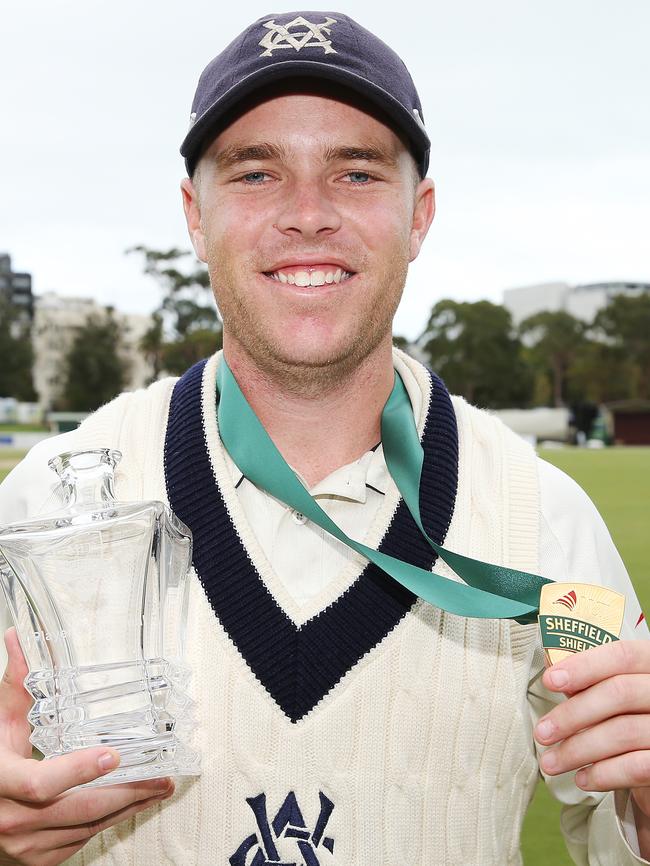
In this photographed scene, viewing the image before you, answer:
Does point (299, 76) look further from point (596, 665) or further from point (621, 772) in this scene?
point (621, 772)

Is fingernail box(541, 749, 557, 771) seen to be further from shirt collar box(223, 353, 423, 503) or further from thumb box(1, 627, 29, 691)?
thumb box(1, 627, 29, 691)

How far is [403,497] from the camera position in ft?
6.98

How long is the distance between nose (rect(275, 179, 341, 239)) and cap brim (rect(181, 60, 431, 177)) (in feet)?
0.68

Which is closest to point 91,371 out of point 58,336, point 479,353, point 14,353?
point 14,353

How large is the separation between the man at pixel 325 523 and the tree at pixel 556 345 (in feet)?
251

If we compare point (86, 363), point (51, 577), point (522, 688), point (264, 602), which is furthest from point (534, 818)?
point (86, 363)

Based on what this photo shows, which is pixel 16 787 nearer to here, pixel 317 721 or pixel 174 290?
pixel 317 721

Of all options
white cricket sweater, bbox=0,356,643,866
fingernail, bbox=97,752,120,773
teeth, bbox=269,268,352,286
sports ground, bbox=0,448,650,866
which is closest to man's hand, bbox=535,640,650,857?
white cricket sweater, bbox=0,356,643,866

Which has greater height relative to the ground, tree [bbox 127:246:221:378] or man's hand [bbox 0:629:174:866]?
tree [bbox 127:246:221:378]

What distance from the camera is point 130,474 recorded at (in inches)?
86.4

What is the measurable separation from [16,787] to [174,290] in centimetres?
6530

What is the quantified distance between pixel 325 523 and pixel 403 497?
19cm

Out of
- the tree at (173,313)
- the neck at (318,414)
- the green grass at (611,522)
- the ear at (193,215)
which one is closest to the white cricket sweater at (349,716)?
the neck at (318,414)

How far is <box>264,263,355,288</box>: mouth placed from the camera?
215cm
